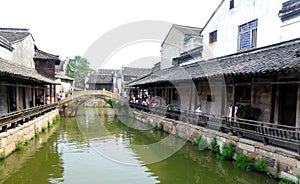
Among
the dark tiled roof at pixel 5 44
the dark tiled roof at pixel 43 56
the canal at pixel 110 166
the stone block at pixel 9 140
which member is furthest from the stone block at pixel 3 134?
the dark tiled roof at pixel 43 56

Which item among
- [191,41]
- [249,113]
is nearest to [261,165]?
[249,113]

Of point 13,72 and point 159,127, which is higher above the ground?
point 13,72

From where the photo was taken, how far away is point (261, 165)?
6.85 meters

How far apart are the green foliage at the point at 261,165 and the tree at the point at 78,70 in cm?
4726

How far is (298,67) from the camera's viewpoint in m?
5.67

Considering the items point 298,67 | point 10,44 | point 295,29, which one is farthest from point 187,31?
point 298,67

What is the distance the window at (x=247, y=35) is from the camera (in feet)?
34.7

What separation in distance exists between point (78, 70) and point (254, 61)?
49537 mm

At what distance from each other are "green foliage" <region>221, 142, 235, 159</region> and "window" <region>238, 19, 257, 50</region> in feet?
16.9

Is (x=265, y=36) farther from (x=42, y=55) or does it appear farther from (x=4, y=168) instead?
(x=42, y=55)

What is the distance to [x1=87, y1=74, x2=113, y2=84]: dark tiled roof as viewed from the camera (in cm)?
4787

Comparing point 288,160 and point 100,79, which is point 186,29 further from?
point 100,79

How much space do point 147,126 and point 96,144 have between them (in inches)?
231

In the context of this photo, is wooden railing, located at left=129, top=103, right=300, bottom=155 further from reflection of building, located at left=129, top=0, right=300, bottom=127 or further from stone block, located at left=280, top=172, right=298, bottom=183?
reflection of building, located at left=129, top=0, right=300, bottom=127
